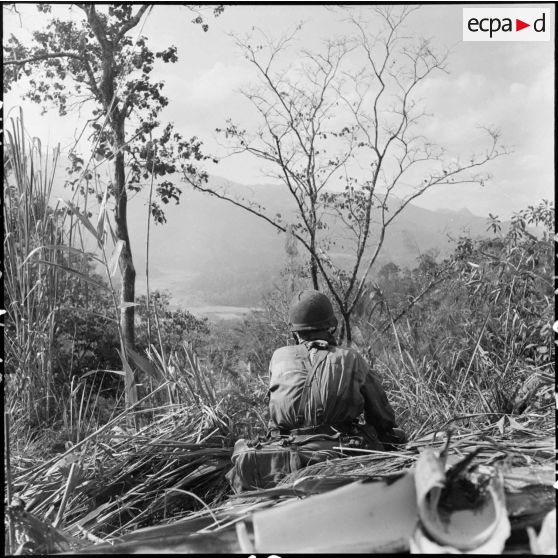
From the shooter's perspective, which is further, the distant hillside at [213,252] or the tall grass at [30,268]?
the distant hillside at [213,252]

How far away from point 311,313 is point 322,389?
377 mm

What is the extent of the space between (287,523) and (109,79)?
808 centimetres

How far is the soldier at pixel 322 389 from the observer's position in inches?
104

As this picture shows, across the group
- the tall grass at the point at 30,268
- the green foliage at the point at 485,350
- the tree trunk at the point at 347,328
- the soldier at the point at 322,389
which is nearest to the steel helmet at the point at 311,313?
the soldier at the point at 322,389

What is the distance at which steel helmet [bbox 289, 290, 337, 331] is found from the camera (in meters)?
2.84

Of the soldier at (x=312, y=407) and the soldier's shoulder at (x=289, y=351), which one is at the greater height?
the soldier's shoulder at (x=289, y=351)

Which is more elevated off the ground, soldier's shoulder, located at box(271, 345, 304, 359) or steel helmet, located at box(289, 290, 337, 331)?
steel helmet, located at box(289, 290, 337, 331)

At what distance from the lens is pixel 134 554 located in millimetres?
1013

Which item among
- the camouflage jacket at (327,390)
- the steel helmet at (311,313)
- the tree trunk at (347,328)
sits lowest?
the tree trunk at (347,328)

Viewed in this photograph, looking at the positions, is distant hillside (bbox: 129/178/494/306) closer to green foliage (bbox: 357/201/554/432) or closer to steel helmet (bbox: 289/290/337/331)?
green foliage (bbox: 357/201/554/432)

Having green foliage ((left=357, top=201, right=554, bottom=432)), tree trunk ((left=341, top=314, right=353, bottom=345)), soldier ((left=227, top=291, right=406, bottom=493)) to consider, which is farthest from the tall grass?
tree trunk ((left=341, top=314, right=353, bottom=345))

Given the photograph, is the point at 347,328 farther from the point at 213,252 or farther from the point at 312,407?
the point at 213,252

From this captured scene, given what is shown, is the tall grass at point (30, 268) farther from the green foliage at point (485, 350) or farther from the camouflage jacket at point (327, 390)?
the green foliage at point (485, 350)

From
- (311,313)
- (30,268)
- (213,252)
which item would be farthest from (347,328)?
(213,252)
